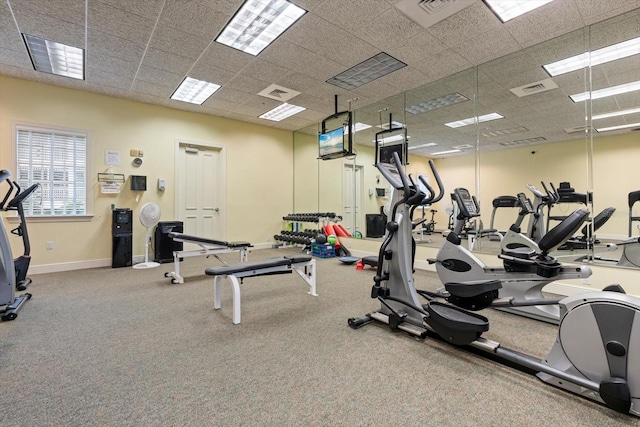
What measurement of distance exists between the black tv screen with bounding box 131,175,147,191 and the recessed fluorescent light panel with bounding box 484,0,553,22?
6.01 metres

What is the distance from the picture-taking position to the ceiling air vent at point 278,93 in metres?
5.12

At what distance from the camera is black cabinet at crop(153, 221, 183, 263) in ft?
18.2

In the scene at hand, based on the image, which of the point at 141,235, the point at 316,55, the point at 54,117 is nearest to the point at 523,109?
the point at 316,55

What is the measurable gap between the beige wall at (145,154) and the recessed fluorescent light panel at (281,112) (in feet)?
2.25

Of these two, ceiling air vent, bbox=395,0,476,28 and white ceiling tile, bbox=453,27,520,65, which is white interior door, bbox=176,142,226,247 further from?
white ceiling tile, bbox=453,27,520,65

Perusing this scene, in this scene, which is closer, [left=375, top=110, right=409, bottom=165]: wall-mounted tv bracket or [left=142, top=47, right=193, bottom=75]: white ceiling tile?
[left=142, top=47, right=193, bottom=75]: white ceiling tile

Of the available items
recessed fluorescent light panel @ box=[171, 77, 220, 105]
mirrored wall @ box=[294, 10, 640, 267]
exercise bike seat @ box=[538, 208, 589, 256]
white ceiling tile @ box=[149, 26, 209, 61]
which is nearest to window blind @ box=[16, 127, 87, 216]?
recessed fluorescent light panel @ box=[171, 77, 220, 105]

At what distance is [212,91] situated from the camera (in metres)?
5.28

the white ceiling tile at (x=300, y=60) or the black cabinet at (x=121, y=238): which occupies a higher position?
the white ceiling tile at (x=300, y=60)

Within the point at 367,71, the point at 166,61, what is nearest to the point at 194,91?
the point at 166,61

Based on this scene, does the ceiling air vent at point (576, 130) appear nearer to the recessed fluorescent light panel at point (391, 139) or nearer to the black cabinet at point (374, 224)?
the recessed fluorescent light panel at point (391, 139)

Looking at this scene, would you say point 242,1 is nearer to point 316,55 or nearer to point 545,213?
point 316,55

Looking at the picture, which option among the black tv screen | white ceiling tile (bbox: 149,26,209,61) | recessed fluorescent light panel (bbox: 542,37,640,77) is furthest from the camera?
the black tv screen

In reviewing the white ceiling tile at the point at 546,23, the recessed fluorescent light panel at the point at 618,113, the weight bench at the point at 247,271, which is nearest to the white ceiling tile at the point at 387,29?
the white ceiling tile at the point at 546,23
